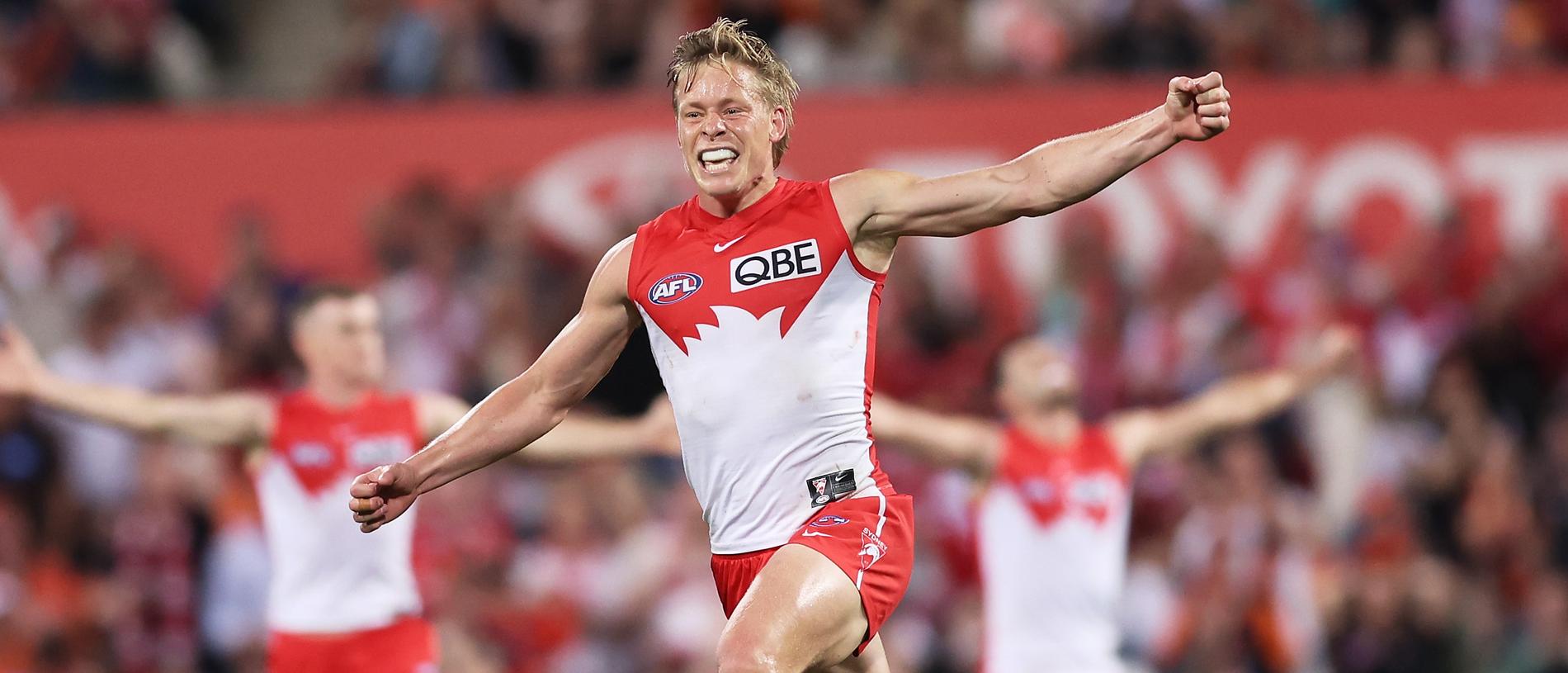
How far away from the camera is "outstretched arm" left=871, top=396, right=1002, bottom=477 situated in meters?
9.18

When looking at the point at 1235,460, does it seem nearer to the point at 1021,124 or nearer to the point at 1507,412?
the point at 1507,412

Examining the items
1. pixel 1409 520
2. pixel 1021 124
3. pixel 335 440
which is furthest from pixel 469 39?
pixel 1409 520

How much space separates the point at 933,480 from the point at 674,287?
5.81 m

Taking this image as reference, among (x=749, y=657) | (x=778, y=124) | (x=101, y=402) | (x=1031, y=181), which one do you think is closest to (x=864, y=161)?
(x=101, y=402)

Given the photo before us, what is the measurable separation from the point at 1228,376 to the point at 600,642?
13.5 feet

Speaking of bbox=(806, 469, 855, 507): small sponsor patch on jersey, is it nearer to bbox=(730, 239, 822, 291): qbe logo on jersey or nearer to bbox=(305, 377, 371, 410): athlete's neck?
bbox=(730, 239, 822, 291): qbe logo on jersey

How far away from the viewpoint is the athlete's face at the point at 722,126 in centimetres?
611

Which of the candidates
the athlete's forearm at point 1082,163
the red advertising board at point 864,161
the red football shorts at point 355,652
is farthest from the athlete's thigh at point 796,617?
the red advertising board at point 864,161

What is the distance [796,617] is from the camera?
5.70 m

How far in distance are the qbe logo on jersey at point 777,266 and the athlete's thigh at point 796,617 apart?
827 millimetres

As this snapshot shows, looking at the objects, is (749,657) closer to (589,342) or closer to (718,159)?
(589,342)

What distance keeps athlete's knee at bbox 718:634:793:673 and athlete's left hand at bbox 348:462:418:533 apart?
3.90ft

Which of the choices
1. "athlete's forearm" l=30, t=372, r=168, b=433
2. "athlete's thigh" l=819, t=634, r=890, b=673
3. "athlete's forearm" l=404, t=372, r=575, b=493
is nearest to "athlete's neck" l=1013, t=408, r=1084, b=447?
"athlete's thigh" l=819, t=634, r=890, b=673

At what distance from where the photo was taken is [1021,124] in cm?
1256
